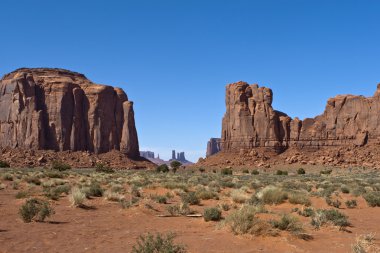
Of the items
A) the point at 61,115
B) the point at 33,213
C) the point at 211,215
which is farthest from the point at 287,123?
the point at 33,213

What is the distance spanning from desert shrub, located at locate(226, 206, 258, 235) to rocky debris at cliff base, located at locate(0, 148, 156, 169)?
6622 cm

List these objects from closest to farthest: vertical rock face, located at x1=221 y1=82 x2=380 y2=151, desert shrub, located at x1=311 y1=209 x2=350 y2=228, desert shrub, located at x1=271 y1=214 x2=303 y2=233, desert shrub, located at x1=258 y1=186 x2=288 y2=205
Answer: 1. desert shrub, located at x1=271 y1=214 x2=303 y2=233
2. desert shrub, located at x1=311 y1=209 x2=350 y2=228
3. desert shrub, located at x1=258 y1=186 x2=288 y2=205
4. vertical rock face, located at x1=221 y1=82 x2=380 y2=151

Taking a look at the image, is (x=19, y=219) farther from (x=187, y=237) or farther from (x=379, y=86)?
(x=379, y=86)

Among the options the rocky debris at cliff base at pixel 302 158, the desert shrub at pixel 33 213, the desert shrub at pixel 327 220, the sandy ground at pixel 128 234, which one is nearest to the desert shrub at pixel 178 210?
the sandy ground at pixel 128 234

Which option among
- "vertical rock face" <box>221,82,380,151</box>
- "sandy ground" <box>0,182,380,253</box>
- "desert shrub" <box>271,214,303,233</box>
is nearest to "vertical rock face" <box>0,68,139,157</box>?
"vertical rock face" <box>221,82,380,151</box>

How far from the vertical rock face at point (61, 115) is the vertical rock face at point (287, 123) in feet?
81.3

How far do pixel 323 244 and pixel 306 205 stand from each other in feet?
29.2

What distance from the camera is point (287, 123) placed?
289 ft

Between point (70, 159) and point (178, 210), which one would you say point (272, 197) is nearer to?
point (178, 210)

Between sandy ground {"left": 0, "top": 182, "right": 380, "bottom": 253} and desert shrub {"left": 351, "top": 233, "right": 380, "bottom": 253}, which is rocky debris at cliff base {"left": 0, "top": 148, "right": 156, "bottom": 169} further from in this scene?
desert shrub {"left": 351, "top": 233, "right": 380, "bottom": 253}

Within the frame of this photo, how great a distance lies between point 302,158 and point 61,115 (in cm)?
5287

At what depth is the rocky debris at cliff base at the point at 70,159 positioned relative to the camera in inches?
2906

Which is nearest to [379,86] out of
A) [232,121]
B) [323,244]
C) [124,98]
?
[232,121]

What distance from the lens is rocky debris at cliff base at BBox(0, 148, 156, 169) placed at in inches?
2906
